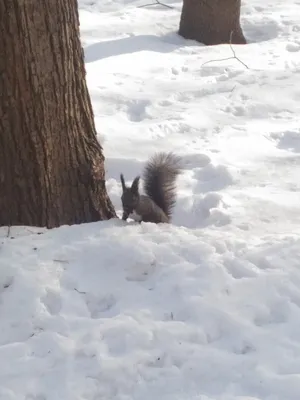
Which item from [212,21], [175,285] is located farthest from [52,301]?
[212,21]

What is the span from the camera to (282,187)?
5.32 metres

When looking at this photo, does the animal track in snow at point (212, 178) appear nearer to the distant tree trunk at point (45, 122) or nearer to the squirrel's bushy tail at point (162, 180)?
the squirrel's bushy tail at point (162, 180)

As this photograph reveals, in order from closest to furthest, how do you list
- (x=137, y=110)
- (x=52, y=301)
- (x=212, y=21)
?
(x=52, y=301)
(x=137, y=110)
(x=212, y=21)

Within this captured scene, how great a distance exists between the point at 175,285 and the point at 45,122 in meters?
1.07

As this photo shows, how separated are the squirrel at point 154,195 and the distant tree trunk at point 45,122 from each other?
24 centimetres

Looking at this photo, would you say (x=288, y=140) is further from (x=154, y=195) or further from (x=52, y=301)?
(x=52, y=301)

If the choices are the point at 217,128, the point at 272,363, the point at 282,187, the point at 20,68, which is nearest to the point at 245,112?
the point at 217,128

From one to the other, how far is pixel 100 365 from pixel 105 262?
79 centimetres

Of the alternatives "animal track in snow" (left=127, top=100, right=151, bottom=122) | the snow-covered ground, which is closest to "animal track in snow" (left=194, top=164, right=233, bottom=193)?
the snow-covered ground

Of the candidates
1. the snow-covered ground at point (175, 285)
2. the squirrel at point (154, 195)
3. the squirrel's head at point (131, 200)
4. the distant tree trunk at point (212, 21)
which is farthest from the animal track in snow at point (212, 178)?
the distant tree trunk at point (212, 21)

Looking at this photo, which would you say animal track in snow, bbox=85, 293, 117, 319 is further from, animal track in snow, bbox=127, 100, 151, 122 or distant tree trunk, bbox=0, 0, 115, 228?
animal track in snow, bbox=127, 100, 151, 122

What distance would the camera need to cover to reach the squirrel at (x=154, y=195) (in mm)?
4453

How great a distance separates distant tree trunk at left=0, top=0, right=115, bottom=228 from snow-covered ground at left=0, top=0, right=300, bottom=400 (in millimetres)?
184

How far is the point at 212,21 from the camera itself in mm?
8445
